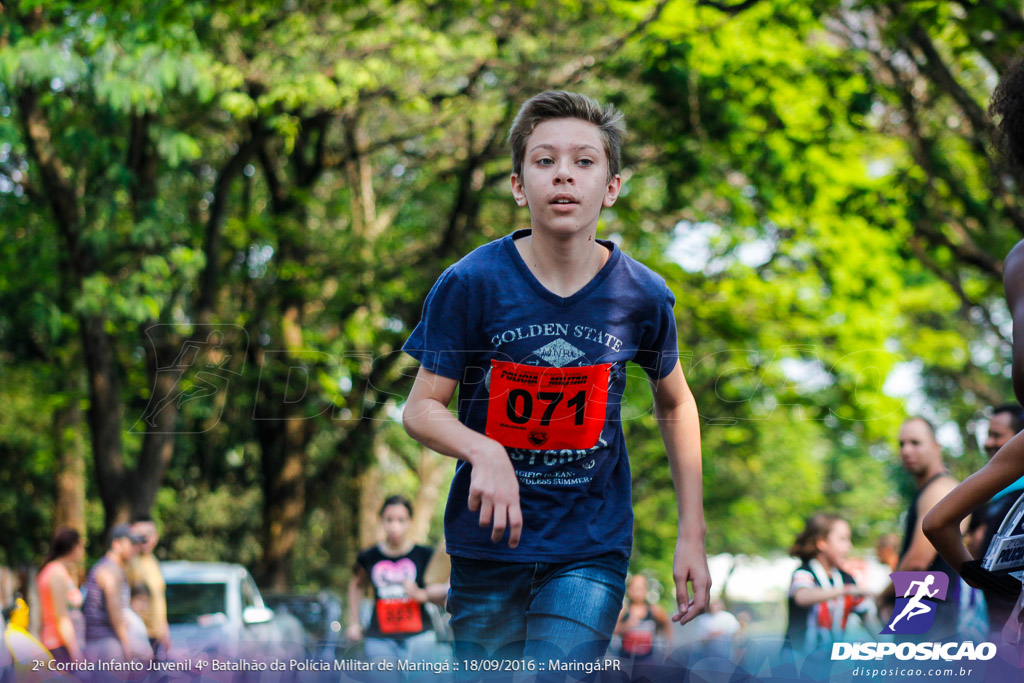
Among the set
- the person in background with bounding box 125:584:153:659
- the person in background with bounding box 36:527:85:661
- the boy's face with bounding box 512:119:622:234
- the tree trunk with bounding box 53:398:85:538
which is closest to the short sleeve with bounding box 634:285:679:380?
the boy's face with bounding box 512:119:622:234

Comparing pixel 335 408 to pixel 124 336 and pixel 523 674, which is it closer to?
pixel 124 336

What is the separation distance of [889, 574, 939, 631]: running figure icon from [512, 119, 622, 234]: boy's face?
113 centimetres

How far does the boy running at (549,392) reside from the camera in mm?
2605

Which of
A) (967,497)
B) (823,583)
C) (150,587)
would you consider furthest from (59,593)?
(967,497)

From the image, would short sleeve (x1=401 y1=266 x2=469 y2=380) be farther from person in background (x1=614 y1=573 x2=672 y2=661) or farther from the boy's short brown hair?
person in background (x1=614 y1=573 x2=672 y2=661)

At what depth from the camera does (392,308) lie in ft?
49.1

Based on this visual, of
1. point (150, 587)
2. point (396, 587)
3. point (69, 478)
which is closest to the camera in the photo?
point (396, 587)

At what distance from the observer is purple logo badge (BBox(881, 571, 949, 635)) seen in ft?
7.24

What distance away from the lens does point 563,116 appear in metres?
2.73

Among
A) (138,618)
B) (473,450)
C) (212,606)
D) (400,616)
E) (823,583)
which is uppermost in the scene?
(473,450)

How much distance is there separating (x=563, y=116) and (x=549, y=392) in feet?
2.31

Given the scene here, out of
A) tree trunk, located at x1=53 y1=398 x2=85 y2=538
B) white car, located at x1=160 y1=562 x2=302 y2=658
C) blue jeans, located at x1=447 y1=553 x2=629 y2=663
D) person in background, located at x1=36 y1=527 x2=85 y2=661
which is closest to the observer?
blue jeans, located at x1=447 y1=553 x2=629 y2=663

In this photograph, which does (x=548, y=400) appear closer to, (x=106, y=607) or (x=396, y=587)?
(x=396, y=587)

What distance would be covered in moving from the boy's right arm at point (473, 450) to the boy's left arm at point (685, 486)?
1.64 feet
